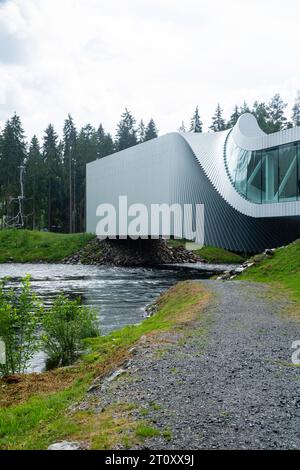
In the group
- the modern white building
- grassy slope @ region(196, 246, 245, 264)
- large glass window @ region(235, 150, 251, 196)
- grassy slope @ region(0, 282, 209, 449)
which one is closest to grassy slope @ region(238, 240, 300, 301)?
the modern white building

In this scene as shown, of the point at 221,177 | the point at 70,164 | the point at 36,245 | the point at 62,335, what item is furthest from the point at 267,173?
the point at 70,164

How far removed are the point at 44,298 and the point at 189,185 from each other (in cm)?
1596

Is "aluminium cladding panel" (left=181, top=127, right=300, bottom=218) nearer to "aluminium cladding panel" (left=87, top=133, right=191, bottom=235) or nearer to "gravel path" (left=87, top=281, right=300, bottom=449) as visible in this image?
"aluminium cladding panel" (left=87, top=133, right=191, bottom=235)

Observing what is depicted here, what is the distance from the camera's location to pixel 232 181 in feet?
97.5

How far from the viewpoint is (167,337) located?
8.67m

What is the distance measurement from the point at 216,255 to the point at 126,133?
39310 mm

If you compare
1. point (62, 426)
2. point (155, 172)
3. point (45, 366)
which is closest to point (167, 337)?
point (45, 366)

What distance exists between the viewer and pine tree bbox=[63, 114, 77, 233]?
220 feet

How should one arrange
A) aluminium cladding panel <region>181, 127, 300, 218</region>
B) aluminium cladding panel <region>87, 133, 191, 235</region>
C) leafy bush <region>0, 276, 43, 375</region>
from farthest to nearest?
1. aluminium cladding panel <region>87, 133, 191, 235</region>
2. aluminium cladding panel <region>181, 127, 300, 218</region>
3. leafy bush <region>0, 276, 43, 375</region>

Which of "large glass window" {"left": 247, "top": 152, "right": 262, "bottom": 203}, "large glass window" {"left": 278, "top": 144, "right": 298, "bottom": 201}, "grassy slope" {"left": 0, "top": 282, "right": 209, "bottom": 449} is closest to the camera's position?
"grassy slope" {"left": 0, "top": 282, "right": 209, "bottom": 449}

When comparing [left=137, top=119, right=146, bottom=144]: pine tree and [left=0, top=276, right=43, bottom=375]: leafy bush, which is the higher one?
[left=137, top=119, right=146, bottom=144]: pine tree

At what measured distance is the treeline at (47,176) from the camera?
6656cm

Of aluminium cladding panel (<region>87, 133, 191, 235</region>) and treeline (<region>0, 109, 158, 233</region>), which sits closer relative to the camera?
aluminium cladding panel (<region>87, 133, 191, 235</region>)
